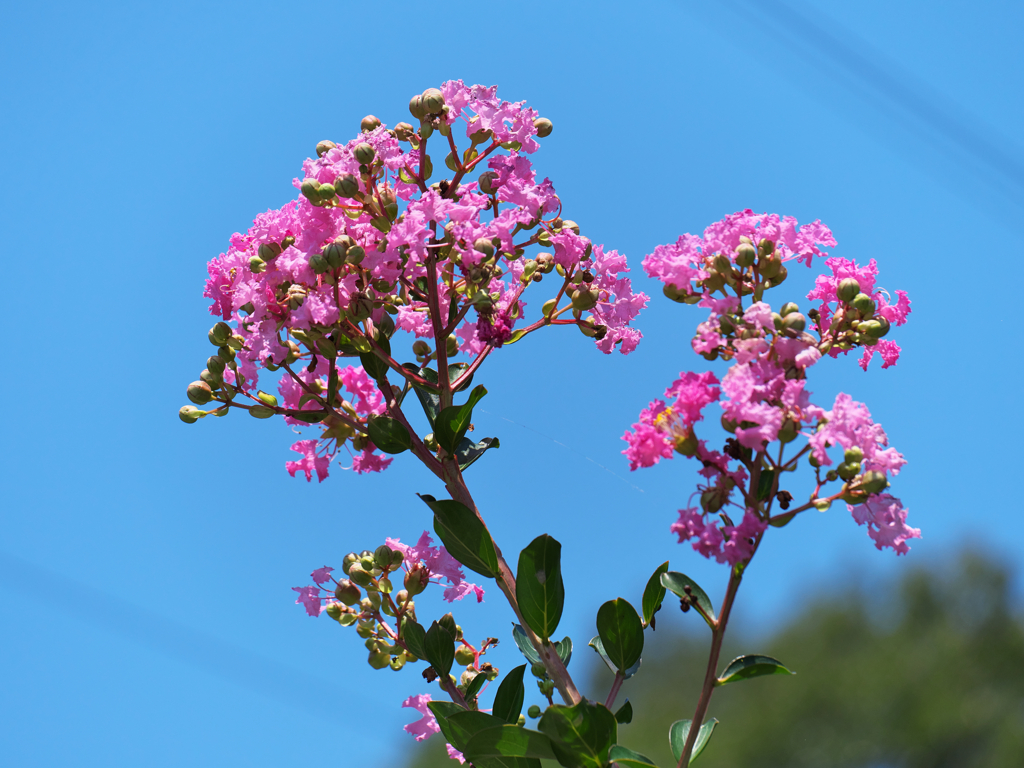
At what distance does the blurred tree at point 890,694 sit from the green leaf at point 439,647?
11255 mm

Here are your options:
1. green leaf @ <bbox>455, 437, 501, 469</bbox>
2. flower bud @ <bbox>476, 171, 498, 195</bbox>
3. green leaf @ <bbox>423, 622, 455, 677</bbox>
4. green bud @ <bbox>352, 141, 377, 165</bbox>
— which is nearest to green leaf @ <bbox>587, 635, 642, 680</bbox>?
green leaf @ <bbox>423, 622, 455, 677</bbox>

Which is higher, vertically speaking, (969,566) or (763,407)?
→ (969,566)

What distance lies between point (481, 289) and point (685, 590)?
0.56 meters

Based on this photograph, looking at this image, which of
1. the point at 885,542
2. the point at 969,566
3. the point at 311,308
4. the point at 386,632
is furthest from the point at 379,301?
the point at 969,566

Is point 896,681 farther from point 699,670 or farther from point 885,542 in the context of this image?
point 885,542

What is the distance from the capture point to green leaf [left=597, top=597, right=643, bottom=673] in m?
1.34

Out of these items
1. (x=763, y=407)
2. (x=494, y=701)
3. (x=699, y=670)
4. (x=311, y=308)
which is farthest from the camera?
(x=699, y=670)

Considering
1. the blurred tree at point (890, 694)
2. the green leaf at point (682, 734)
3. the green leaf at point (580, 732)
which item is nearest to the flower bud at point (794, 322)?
the green leaf at point (580, 732)

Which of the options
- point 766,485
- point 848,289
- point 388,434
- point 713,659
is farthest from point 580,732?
point 848,289

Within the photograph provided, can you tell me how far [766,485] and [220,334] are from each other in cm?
92

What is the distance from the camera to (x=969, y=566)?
17547 mm

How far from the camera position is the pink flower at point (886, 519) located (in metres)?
1.12

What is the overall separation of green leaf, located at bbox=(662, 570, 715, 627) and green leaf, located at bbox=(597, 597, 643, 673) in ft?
0.40

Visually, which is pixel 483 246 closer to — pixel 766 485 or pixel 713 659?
pixel 766 485
